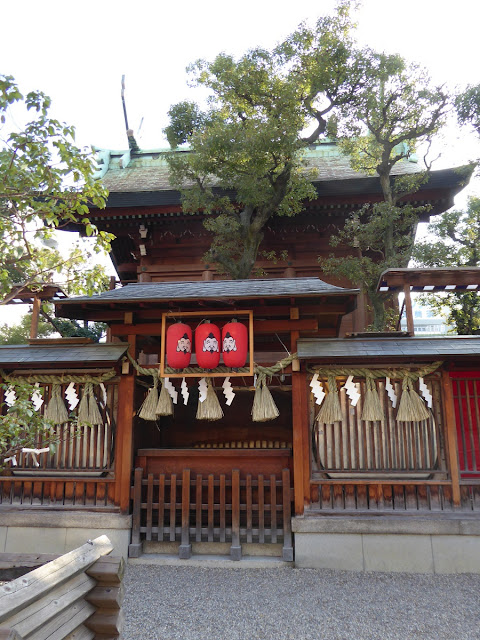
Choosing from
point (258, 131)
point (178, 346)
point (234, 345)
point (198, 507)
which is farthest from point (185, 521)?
point (258, 131)

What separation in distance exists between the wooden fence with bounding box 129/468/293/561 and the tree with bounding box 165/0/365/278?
4.87 metres

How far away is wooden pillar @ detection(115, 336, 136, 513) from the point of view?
6.71m

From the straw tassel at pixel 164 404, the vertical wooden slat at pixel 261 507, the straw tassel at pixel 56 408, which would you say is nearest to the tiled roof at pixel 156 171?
the straw tassel at pixel 56 408

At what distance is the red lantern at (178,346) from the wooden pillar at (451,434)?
12.3ft

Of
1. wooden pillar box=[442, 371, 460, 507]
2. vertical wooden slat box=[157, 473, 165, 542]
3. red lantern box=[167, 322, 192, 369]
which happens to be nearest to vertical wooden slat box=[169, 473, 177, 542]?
vertical wooden slat box=[157, 473, 165, 542]

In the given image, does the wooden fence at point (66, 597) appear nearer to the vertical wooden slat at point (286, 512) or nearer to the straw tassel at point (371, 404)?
the vertical wooden slat at point (286, 512)

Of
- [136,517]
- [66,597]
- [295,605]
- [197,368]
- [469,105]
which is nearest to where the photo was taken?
[66,597]

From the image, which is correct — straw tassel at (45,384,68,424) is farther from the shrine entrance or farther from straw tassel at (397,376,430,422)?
straw tassel at (397,376,430,422)

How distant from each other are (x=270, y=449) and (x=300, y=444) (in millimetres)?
498

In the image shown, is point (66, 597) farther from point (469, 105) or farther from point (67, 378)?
point (469, 105)

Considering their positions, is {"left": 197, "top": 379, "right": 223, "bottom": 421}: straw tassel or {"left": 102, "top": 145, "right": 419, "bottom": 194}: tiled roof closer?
{"left": 197, "top": 379, "right": 223, "bottom": 421}: straw tassel

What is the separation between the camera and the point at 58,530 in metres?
6.64

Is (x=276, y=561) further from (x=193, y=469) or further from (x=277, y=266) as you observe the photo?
(x=277, y=266)

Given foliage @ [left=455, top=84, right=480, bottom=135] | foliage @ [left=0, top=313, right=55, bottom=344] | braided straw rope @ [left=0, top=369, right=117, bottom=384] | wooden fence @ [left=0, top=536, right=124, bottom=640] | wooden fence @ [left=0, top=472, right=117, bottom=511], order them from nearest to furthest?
1. wooden fence @ [left=0, top=536, right=124, bottom=640]
2. wooden fence @ [left=0, top=472, right=117, bottom=511]
3. braided straw rope @ [left=0, top=369, right=117, bottom=384]
4. foliage @ [left=455, top=84, right=480, bottom=135]
5. foliage @ [left=0, top=313, right=55, bottom=344]
